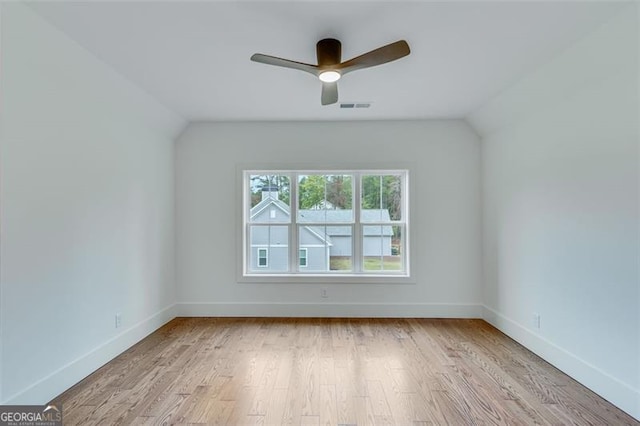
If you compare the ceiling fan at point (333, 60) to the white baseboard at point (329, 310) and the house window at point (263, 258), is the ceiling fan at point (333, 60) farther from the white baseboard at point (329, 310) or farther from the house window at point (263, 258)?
the white baseboard at point (329, 310)

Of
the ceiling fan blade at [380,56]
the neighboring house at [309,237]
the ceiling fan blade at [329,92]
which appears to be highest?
the ceiling fan blade at [380,56]

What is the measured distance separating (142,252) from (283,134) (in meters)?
2.20

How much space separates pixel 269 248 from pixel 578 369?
11.2 feet

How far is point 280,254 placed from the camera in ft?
14.6

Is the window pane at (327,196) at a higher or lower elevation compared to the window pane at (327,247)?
higher

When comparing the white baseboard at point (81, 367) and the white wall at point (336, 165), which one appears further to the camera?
the white wall at point (336, 165)

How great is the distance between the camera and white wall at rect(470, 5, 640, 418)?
86.6 inches

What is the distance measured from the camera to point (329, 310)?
4.27m

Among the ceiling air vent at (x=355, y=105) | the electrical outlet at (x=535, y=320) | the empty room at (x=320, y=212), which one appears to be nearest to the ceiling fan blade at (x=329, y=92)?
the empty room at (x=320, y=212)

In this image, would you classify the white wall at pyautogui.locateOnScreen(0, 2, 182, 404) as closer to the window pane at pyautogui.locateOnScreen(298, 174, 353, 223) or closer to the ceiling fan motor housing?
the ceiling fan motor housing

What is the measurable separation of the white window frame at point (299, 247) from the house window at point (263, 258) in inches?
3.9
